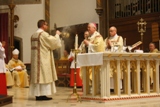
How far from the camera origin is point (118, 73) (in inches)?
282

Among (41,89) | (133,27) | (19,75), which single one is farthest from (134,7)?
(41,89)

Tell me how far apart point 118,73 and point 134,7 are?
20.9 feet

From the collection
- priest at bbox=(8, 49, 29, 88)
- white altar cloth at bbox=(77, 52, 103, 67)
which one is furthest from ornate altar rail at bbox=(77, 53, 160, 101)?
priest at bbox=(8, 49, 29, 88)

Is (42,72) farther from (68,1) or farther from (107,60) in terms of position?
(68,1)

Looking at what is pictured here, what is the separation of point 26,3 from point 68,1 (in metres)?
1.94

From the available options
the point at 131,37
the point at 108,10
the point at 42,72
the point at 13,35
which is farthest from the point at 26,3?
the point at 42,72

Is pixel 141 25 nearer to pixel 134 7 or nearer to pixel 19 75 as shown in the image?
pixel 134 7

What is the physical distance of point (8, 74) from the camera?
12734 mm

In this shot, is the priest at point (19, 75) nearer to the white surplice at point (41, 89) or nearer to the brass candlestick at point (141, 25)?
the brass candlestick at point (141, 25)

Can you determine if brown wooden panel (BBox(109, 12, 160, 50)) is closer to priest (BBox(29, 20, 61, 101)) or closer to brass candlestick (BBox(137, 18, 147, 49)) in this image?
brass candlestick (BBox(137, 18, 147, 49))

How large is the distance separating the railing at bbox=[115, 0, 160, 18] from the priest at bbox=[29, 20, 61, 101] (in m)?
5.73

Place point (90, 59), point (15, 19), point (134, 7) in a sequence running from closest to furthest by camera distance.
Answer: point (90, 59) < point (134, 7) < point (15, 19)

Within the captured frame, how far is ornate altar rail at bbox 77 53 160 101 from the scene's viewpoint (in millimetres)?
6980

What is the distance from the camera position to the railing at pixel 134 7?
12383mm
